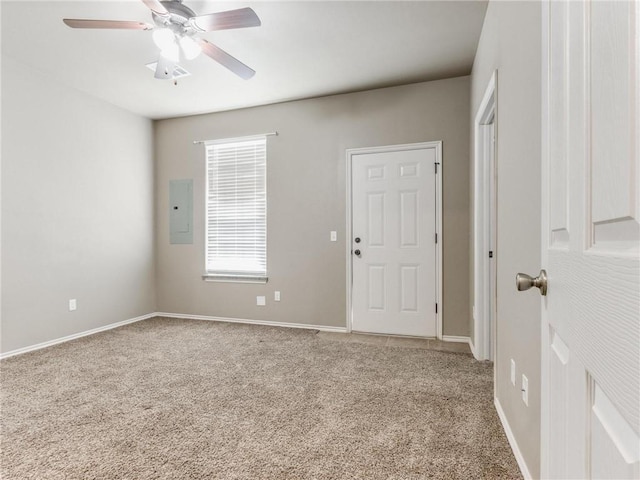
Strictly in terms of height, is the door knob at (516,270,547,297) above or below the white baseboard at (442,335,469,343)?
above

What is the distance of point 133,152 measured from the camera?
4590 millimetres

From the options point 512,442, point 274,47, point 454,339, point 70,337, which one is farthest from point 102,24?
point 454,339

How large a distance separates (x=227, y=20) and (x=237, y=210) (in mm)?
2687

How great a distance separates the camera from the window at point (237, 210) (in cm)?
442

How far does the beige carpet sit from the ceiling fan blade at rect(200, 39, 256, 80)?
241 centimetres

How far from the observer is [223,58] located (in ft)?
8.33

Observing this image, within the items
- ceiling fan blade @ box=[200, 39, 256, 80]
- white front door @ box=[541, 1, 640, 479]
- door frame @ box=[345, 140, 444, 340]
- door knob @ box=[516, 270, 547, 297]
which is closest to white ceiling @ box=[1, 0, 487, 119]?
ceiling fan blade @ box=[200, 39, 256, 80]

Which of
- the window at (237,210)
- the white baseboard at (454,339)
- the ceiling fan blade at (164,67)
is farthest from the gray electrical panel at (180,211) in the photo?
the white baseboard at (454,339)

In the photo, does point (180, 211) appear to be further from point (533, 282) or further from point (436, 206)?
point (533, 282)

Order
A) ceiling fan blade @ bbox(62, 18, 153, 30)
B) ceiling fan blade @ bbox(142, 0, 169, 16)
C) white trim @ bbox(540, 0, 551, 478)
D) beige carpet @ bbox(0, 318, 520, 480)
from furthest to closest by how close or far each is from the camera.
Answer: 1. ceiling fan blade @ bbox(62, 18, 153, 30)
2. ceiling fan blade @ bbox(142, 0, 169, 16)
3. beige carpet @ bbox(0, 318, 520, 480)
4. white trim @ bbox(540, 0, 551, 478)

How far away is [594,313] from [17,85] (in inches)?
182

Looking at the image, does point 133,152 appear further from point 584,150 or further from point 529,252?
point 584,150

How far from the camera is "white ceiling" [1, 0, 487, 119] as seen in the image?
250 centimetres

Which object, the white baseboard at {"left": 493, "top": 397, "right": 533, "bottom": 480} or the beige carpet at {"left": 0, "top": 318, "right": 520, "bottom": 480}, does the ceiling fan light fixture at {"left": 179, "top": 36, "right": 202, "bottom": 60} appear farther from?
the white baseboard at {"left": 493, "top": 397, "right": 533, "bottom": 480}
